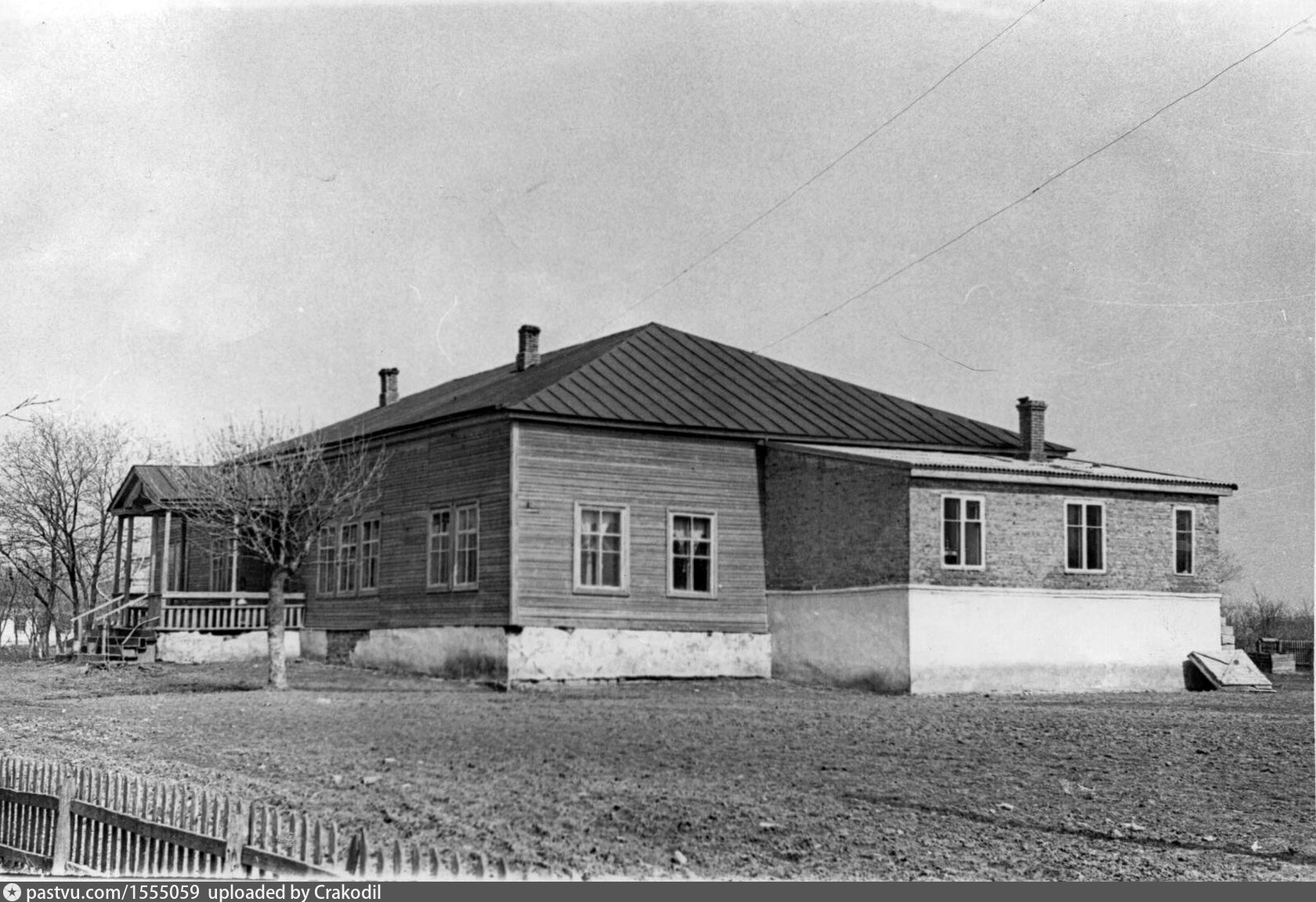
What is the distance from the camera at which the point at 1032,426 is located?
→ 34906 mm

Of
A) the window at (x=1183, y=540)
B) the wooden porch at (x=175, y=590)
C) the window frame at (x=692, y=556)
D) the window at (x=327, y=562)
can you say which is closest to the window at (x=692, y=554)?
the window frame at (x=692, y=556)

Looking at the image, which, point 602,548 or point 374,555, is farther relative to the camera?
point 374,555

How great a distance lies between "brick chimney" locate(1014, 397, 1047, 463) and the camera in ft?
115

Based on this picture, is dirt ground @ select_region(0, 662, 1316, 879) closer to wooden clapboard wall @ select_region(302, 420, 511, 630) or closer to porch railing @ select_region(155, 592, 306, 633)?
wooden clapboard wall @ select_region(302, 420, 511, 630)

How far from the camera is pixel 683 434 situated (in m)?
33.1

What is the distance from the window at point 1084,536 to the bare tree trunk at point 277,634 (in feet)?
52.6

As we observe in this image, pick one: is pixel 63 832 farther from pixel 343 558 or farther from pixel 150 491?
pixel 150 491

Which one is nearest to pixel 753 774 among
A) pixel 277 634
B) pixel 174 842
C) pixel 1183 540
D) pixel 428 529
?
pixel 174 842

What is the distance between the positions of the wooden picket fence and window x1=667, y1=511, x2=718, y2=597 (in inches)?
804

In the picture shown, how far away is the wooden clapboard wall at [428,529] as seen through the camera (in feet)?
102

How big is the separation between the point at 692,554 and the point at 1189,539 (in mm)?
11077

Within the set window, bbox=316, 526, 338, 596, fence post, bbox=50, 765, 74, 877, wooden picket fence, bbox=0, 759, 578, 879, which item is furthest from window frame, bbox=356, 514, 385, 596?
fence post, bbox=50, 765, 74, 877

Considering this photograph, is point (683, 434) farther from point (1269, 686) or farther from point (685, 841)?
point (685, 841)

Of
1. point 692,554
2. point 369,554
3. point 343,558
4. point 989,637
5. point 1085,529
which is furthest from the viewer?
point 343,558
